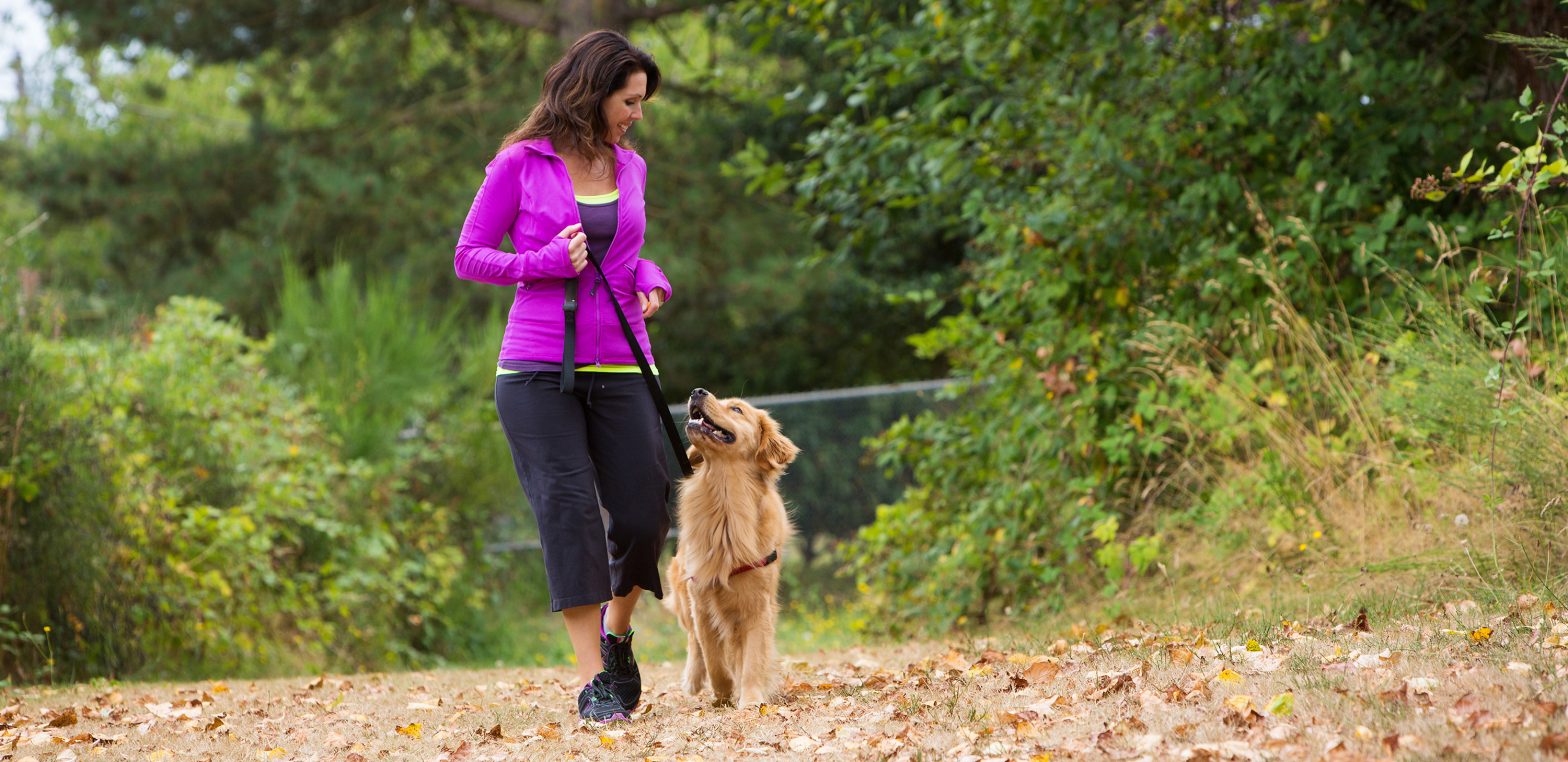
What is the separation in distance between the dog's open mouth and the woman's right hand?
634 mm

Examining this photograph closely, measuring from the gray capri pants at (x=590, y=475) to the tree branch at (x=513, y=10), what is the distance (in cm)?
1165

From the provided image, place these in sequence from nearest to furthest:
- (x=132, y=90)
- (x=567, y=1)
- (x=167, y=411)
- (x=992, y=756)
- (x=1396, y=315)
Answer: (x=992, y=756) < (x=1396, y=315) < (x=167, y=411) < (x=567, y=1) < (x=132, y=90)

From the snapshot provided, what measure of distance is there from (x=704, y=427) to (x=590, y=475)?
44 centimetres

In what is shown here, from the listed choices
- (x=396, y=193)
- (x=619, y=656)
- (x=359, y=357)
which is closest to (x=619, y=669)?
(x=619, y=656)

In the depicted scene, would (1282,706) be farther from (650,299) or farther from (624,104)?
(624,104)

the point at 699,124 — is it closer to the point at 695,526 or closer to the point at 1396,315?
the point at 1396,315

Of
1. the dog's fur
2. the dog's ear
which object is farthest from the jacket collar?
the dog's ear

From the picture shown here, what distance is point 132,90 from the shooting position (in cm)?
3138

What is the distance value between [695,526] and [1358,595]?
252 centimetres

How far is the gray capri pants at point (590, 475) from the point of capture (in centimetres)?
437

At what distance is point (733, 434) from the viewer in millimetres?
4727

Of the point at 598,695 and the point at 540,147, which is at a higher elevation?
the point at 540,147

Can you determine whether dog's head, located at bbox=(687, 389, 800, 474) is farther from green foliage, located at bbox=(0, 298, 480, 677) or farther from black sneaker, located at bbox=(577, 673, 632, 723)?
green foliage, located at bbox=(0, 298, 480, 677)

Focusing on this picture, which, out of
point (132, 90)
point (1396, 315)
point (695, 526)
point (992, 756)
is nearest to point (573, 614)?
point (695, 526)
